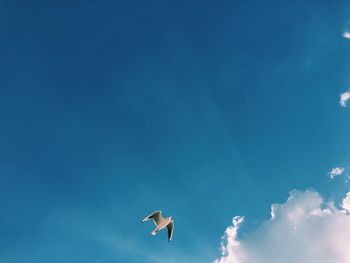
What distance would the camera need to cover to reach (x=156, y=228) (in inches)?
1753

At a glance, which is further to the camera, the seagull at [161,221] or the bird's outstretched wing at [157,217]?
A: the bird's outstretched wing at [157,217]

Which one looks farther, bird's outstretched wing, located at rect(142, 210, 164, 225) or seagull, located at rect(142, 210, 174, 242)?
bird's outstretched wing, located at rect(142, 210, 164, 225)
